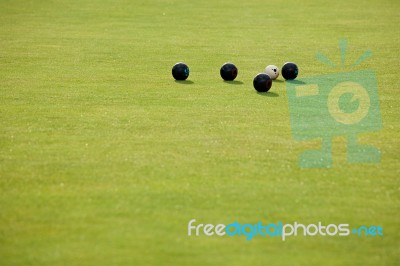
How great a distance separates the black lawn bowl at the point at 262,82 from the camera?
16391mm

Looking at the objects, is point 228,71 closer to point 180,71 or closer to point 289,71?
point 180,71

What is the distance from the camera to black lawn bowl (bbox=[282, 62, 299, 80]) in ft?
59.2

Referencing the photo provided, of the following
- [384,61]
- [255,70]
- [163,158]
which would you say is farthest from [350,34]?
[163,158]

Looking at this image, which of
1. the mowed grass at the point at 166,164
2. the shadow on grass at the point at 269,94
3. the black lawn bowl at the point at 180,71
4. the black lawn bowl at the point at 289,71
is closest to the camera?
the mowed grass at the point at 166,164

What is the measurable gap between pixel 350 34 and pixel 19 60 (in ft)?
47.0

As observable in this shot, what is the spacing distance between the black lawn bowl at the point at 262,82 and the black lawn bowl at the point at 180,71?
2312 mm

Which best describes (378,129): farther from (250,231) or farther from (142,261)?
(142,261)

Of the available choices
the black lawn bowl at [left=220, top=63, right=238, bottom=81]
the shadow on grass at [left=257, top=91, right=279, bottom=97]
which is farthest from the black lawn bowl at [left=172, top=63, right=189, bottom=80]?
the shadow on grass at [left=257, top=91, right=279, bottom=97]

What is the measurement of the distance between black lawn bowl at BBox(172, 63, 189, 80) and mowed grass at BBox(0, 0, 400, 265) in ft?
1.08

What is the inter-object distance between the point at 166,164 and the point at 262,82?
20.6 ft

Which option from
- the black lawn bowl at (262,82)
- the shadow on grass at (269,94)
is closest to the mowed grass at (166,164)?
the shadow on grass at (269,94)

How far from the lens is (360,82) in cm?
1786

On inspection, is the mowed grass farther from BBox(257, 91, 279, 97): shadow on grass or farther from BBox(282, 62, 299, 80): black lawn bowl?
BBox(282, 62, 299, 80): black lawn bowl

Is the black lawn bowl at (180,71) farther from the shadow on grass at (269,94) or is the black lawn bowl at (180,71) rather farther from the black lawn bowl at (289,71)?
the black lawn bowl at (289,71)
